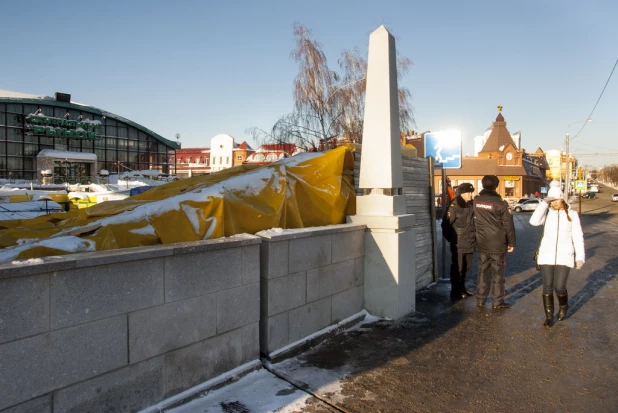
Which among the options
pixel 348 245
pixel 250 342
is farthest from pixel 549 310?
pixel 250 342

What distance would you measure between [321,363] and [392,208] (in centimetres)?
226

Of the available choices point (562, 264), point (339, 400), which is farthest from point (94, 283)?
point (562, 264)

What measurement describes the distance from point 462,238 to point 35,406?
6025mm

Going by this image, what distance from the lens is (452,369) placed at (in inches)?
156

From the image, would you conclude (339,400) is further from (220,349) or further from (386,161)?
(386,161)

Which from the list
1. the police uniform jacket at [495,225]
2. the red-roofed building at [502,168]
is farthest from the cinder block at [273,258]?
the red-roofed building at [502,168]

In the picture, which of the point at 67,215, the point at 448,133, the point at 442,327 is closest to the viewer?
the point at 442,327

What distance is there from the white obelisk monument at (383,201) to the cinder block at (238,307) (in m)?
2.13

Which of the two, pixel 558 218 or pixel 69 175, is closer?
pixel 558 218

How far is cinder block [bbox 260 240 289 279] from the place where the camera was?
13.1 ft

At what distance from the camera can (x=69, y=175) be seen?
154 ft

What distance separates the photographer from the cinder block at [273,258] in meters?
3.98

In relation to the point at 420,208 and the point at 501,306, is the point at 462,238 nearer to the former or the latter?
the point at 420,208

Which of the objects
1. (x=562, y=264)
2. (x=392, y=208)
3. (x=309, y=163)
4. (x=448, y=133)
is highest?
(x=448, y=133)
